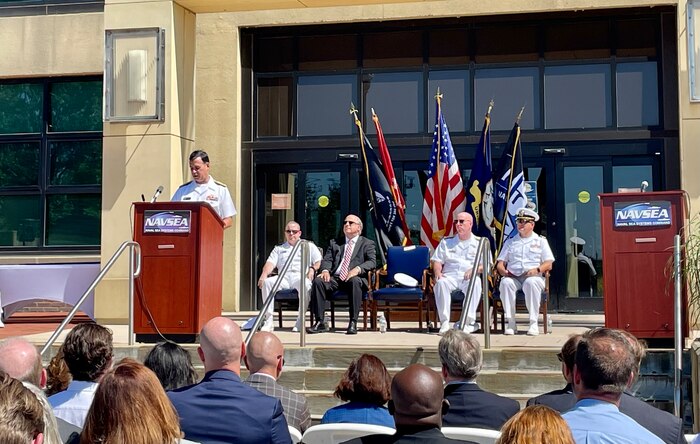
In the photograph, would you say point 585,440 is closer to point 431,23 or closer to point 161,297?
point 161,297

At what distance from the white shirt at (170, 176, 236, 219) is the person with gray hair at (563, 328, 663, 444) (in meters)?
6.62

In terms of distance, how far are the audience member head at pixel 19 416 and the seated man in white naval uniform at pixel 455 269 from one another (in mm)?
7429

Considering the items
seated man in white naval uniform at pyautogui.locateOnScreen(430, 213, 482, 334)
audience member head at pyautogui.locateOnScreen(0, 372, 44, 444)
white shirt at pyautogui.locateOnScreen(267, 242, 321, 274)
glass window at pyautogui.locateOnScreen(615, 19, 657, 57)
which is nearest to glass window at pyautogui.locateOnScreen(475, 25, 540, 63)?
glass window at pyautogui.locateOnScreen(615, 19, 657, 57)

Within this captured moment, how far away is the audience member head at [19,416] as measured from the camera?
7.33 feet

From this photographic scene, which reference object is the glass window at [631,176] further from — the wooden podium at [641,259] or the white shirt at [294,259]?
the white shirt at [294,259]

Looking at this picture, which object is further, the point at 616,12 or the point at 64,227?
the point at 64,227

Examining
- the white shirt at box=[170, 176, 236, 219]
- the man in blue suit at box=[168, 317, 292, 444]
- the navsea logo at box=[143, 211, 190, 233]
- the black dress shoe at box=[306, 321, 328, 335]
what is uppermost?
→ the white shirt at box=[170, 176, 236, 219]

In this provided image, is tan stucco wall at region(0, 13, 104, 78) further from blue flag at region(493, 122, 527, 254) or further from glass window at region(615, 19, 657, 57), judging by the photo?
glass window at region(615, 19, 657, 57)

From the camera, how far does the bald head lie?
305 cm

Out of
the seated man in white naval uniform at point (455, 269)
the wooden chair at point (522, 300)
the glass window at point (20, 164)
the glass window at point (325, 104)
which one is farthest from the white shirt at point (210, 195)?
the glass window at point (20, 164)

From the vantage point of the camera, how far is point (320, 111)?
13.3m

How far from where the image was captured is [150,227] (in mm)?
8906

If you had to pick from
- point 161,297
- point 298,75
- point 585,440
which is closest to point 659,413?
point 585,440

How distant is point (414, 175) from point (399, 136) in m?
0.58
